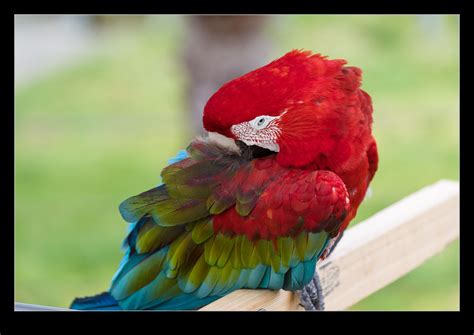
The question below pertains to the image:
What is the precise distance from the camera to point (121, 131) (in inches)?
95.8

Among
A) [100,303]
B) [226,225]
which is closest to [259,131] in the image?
[226,225]

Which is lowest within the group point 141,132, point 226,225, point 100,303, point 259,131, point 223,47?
point 100,303

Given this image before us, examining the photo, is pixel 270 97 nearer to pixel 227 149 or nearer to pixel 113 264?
pixel 227 149

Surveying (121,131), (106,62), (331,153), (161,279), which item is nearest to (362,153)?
(331,153)

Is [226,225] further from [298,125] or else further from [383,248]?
[383,248]

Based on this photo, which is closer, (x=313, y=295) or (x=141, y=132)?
(x=313, y=295)

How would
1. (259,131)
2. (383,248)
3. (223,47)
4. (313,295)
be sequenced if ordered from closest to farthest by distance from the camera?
(259,131), (313,295), (383,248), (223,47)

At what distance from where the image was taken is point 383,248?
1169 millimetres

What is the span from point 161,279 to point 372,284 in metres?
0.37

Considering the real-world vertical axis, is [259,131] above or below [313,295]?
above

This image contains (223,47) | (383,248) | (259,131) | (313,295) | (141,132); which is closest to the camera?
(259,131)

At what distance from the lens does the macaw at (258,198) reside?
0.96 meters

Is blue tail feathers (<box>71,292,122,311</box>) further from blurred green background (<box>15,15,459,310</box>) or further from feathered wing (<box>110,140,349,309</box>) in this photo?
blurred green background (<box>15,15,459,310</box>)

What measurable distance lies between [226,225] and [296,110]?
20cm
